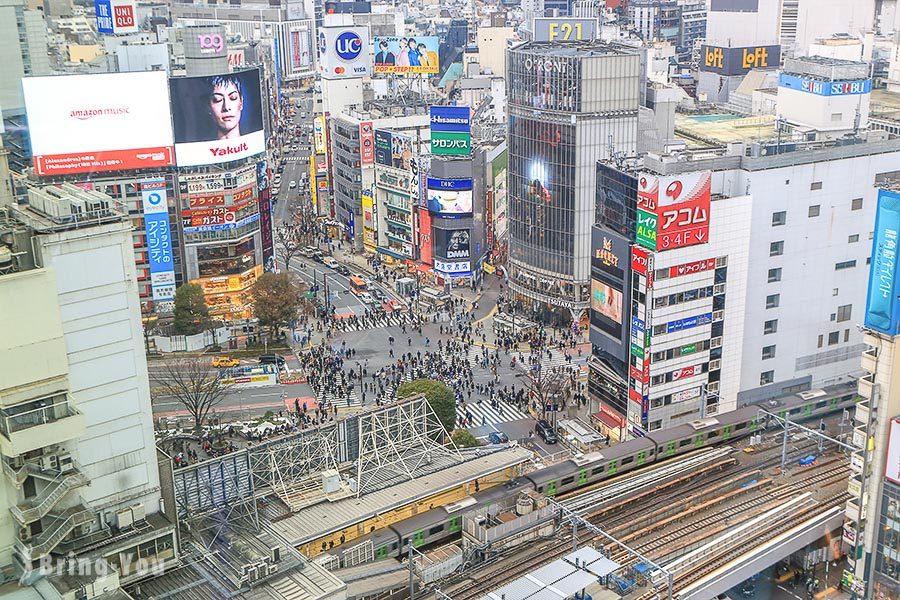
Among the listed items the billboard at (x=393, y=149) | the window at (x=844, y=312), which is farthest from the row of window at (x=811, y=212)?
the billboard at (x=393, y=149)

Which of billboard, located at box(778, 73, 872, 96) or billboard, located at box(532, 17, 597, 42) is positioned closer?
billboard, located at box(778, 73, 872, 96)

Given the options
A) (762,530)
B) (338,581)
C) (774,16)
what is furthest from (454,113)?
(774,16)

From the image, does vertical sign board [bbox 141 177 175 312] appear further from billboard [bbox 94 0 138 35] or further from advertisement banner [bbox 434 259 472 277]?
billboard [bbox 94 0 138 35]

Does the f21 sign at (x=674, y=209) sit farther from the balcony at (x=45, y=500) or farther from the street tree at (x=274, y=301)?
the balcony at (x=45, y=500)

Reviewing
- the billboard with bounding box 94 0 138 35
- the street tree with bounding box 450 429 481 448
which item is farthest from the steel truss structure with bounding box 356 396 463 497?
the billboard with bounding box 94 0 138 35

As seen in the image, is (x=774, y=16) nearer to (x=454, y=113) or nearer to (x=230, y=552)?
(x=454, y=113)

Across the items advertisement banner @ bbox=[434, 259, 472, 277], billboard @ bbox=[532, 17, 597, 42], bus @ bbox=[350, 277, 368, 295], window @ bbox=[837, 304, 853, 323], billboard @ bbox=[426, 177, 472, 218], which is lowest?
bus @ bbox=[350, 277, 368, 295]

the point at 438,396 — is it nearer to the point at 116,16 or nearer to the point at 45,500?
the point at 45,500
